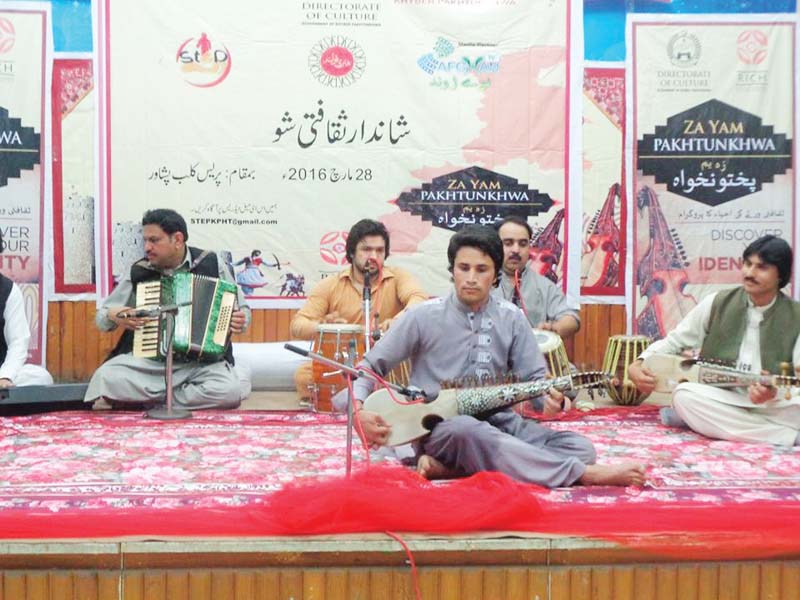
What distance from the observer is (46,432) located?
15.4 ft

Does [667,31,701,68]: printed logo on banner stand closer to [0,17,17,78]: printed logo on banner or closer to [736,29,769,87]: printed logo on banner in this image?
[736,29,769,87]: printed logo on banner

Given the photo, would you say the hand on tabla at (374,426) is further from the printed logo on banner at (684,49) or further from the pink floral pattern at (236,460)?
the printed logo on banner at (684,49)

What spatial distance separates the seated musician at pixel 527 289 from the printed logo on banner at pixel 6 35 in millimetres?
3119

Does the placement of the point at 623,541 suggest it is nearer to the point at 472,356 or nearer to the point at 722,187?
the point at 472,356

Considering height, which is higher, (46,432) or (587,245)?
(587,245)

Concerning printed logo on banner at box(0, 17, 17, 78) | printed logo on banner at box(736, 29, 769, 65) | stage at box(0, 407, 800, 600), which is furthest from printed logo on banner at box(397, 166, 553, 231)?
stage at box(0, 407, 800, 600)

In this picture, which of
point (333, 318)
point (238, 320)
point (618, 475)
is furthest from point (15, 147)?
point (618, 475)

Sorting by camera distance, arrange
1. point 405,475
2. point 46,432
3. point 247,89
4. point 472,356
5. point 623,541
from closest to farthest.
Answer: point 623,541, point 405,475, point 472,356, point 46,432, point 247,89

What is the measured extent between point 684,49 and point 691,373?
7.85ft

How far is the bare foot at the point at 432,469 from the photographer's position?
381 centimetres

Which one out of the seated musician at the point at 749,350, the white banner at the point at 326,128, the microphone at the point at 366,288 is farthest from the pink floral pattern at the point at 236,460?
the white banner at the point at 326,128

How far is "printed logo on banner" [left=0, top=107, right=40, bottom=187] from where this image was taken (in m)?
6.25

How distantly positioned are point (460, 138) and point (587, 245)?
3.42 ft

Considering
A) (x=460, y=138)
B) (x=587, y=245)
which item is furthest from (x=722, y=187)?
(x=460, y=138)
